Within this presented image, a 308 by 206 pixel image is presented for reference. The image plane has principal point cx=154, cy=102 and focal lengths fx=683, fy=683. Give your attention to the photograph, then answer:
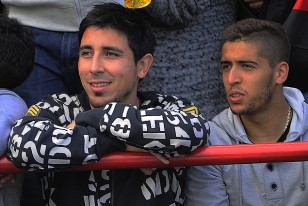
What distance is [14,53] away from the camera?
2.62 metres

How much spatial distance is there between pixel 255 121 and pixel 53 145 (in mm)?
938

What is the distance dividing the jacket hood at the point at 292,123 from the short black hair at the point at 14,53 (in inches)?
31.3

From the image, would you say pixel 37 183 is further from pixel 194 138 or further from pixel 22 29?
pixel 194 138

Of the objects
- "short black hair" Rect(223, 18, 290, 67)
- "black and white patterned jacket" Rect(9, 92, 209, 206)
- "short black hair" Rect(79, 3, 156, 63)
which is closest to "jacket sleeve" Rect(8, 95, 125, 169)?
"black and white patterned jacket" Rect(9, 92, 209, 206)

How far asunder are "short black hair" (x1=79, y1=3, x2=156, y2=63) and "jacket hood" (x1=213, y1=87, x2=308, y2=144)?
406 mm

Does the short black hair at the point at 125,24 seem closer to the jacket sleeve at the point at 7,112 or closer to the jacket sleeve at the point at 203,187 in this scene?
the jacket sleeve at the point at 7,112

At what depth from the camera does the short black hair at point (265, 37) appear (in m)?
2.83

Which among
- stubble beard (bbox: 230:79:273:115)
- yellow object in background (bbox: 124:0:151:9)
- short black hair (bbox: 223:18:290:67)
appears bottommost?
stubble beard (bbox: 230:79:273:115)

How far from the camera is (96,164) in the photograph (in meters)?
2.12

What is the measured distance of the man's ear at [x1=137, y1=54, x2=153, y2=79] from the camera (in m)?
2.65

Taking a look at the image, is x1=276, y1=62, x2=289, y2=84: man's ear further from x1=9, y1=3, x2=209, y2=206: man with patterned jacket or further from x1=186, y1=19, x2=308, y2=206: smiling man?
x1=9, y1=3, x2=209, y2=206: man with patterned jacket

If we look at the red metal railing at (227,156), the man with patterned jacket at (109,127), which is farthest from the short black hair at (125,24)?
the red metal railing at (227,156)

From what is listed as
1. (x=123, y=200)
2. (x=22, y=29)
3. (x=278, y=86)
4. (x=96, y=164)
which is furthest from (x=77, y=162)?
(x=278, y=86)

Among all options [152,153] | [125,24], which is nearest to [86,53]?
[125,24]
